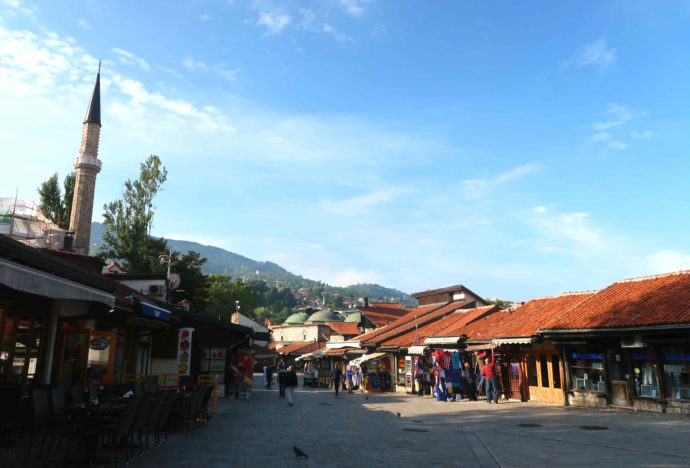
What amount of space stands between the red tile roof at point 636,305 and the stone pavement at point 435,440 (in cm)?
263

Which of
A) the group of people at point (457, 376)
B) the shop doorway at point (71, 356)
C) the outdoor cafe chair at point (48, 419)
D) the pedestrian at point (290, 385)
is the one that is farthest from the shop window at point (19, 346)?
the group of people at point (457, 376)

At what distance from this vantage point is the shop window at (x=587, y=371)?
15414 millimetres

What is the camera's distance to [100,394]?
9539mm

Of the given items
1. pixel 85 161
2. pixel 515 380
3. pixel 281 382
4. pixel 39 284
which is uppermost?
pixel 85 161

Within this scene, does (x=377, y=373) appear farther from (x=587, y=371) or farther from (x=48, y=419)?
(x=48, y=419)

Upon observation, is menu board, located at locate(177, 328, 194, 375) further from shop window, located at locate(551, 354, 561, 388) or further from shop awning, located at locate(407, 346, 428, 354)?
shop window, located at locate(551, 354, 561, 388)

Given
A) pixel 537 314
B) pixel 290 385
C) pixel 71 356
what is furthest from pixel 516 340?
pixel 71 356

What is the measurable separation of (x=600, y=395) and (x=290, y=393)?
1070 centimetres

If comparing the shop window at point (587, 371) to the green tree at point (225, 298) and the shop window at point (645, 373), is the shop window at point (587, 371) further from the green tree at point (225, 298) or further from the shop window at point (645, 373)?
the green tree at point (225, 298)

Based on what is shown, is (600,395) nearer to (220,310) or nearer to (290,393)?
(290,393)

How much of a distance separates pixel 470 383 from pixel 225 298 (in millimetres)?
51280

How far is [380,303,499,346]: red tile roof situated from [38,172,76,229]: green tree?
33.0 metres

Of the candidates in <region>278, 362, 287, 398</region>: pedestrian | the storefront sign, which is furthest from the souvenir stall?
the storefront sign

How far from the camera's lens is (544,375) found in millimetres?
17812
